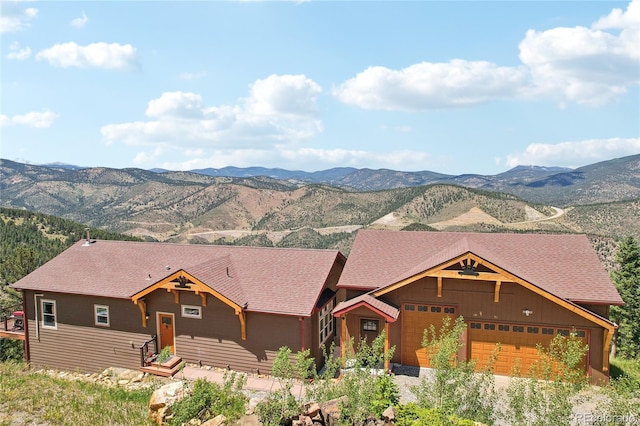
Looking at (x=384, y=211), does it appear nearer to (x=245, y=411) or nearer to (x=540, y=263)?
(x=540, y=263)

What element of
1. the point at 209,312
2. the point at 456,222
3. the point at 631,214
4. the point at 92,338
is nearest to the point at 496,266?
the point at 209,312

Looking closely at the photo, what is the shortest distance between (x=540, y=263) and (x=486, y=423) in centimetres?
987

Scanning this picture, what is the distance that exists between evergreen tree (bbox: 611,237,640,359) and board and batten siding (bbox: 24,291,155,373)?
2565 centimetres

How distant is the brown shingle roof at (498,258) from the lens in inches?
625

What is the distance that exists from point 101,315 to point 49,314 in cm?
313

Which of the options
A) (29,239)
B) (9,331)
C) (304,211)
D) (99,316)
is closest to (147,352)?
(99,316)

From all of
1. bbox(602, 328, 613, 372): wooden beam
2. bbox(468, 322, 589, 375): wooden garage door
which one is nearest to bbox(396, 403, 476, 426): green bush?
bbox(468, 322, 589, 375): wooden garage door

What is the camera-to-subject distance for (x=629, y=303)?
24.4 metres

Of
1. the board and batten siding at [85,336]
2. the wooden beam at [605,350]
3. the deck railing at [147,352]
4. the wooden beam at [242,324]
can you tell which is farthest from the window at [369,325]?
the board and batten siding at [85,336]

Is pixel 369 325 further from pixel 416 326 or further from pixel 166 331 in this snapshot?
pixel 166 331

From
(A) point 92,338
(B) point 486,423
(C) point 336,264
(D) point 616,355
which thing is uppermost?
(C) point 336,264

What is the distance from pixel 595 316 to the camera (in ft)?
48.4

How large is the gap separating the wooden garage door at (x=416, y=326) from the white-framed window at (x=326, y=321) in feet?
11.5

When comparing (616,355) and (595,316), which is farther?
(616,355)
